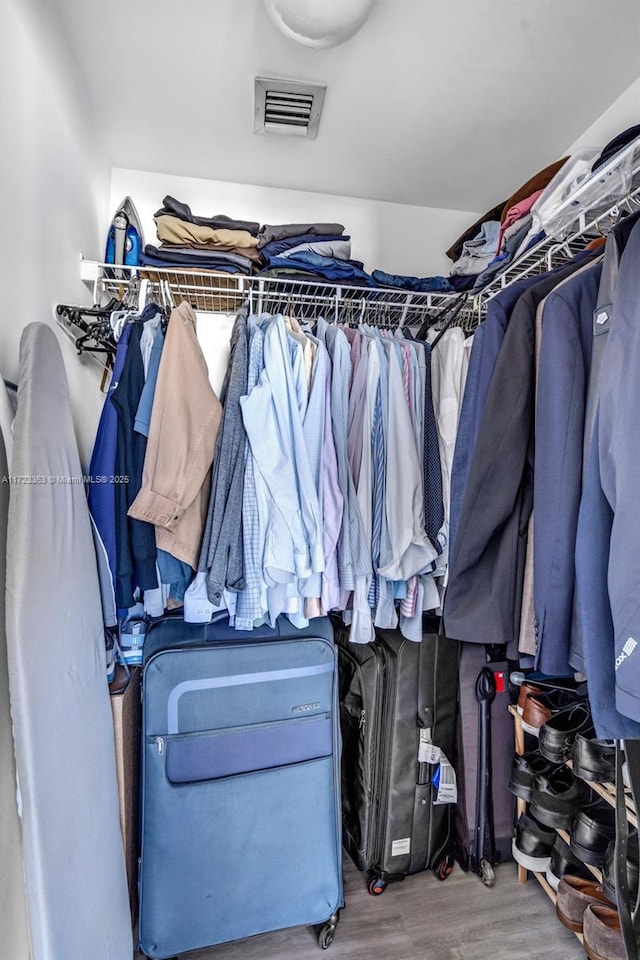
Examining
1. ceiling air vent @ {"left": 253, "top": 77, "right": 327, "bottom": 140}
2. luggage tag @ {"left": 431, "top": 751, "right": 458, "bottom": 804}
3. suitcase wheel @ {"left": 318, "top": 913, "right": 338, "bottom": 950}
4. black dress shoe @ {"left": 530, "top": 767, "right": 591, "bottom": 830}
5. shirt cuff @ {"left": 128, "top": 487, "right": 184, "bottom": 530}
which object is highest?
ceiling air vent @ {"left": 253, "top": 77, "right": 327, "bottom": 140}

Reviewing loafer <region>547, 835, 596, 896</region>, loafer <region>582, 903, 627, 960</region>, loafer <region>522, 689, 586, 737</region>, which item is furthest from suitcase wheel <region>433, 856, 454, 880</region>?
loafer <region>522, 689, 586, 737</region>

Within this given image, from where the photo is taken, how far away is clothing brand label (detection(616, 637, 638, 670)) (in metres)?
0.59

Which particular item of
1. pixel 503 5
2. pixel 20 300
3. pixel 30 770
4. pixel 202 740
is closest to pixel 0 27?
pixel 20 300

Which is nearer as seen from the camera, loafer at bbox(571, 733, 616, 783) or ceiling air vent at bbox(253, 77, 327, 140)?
loafer at bbox(571, 733, 616, 783)

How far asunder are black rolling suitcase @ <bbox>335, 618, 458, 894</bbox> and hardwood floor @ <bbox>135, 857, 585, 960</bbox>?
54mm

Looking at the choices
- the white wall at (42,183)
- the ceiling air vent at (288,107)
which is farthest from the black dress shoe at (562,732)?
the ceiling air vent at (288,107)

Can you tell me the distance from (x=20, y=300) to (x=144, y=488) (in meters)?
0.45

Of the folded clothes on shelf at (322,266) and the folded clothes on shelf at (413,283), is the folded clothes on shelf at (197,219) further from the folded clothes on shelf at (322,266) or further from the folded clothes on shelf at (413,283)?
the folded clothes on shelf at (413,283)

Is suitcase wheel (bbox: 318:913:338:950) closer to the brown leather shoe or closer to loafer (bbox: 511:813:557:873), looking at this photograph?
loafer (bbox: 511:813:557:873)

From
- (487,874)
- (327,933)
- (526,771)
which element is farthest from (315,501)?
(487,874)

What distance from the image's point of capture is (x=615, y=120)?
1.34 metres

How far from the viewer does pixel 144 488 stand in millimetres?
1028

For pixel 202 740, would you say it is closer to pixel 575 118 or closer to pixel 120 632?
pixel 120 632

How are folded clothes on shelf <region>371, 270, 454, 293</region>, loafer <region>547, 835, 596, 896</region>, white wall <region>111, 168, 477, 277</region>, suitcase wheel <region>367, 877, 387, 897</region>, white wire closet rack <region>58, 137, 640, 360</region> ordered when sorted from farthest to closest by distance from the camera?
white wall <region>111, 168, 477, 277</region>
folded clothes on shelf <region>371, 270, 454, 293</region>
suitcase wheel <region>367, 877, 387, 897</region>
loafer <region>547, 835, 596, 896</region>
white wire closet rack <region>58, 137, 640, 360</region>
